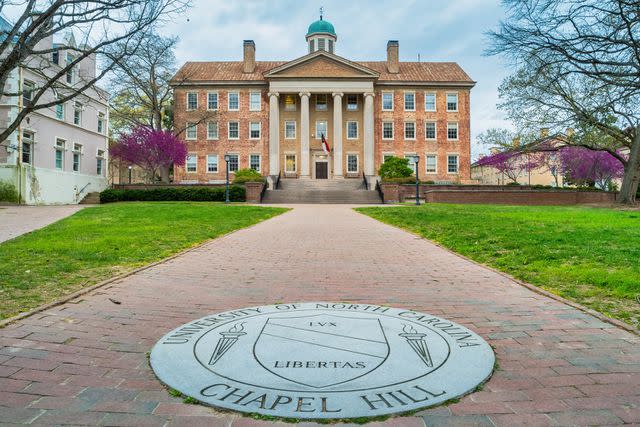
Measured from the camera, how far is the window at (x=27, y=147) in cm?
2973

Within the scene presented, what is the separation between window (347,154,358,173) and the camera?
49.0m

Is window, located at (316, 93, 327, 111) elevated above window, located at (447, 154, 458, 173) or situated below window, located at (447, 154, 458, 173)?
above

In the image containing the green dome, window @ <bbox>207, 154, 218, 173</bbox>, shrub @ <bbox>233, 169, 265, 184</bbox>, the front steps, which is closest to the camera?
the front steps

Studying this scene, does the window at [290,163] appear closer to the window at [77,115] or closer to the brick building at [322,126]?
the brick building at [322,126]

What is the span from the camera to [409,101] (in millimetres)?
49344

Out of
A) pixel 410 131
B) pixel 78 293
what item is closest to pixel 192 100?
pixel 410 131

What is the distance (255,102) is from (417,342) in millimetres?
48104

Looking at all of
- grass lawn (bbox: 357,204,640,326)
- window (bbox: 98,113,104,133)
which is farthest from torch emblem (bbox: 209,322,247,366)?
window (bbox: 98,113,104,133)

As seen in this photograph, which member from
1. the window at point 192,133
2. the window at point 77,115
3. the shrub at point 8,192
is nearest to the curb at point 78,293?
the shrub at point 8,192

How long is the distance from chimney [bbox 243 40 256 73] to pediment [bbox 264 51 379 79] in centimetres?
516

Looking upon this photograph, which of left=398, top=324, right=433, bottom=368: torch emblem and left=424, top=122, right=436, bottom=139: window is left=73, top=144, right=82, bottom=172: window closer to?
left=424, top=122, right=436, bottom=139: window

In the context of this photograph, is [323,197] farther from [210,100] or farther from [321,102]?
[210,100]

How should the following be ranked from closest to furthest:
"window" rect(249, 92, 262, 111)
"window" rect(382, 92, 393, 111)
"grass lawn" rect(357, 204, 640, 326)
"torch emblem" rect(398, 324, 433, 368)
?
"torch emblem" rect(398, 324, 433, 368)
"grass lawn" rect(357, 204, 640, 326)
"window" rect(249, 92, 262, 111)
"window" rect(382, 92, 393, 111)

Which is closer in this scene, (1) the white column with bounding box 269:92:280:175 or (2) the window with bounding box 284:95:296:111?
(1) the white column with bounding box 269:92:280:175
